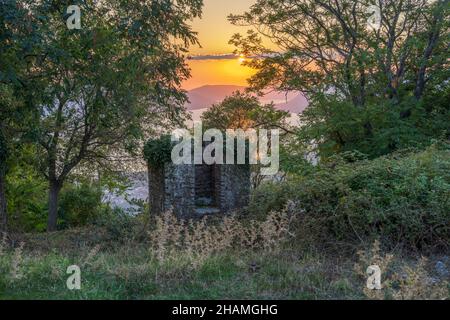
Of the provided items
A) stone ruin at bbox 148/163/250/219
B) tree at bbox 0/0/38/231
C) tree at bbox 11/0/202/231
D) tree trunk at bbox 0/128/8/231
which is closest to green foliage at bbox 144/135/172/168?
stone ruin at bbox 148/163/250/219

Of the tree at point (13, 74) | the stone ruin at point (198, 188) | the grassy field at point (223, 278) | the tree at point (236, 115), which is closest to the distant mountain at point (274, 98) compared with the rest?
the tree at point (236, 115)

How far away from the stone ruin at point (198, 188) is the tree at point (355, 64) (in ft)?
14.9

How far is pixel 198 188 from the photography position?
12055 millimetres

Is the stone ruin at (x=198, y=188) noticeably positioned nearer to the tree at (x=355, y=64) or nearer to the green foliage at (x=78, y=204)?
the tree at (x=355, y=64)

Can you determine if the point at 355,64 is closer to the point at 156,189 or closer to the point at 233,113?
the point at 233,113

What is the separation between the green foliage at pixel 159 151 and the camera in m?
11.2

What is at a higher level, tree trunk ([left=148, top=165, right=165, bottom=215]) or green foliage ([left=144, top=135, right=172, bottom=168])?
green foliage ([left=144, top=135, right=172, bottom=168])

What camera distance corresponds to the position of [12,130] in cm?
1030

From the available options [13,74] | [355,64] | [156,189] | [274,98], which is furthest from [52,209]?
[355,64]

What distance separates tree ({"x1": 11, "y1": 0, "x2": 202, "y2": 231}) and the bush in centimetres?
459

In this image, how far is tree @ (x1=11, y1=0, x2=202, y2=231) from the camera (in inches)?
340

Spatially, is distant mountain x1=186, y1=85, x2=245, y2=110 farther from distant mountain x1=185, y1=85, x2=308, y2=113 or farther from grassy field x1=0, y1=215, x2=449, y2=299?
grassy field x1=0, y1=215, x2=449, y2=299

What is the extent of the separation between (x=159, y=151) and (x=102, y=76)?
2230 millimetres
